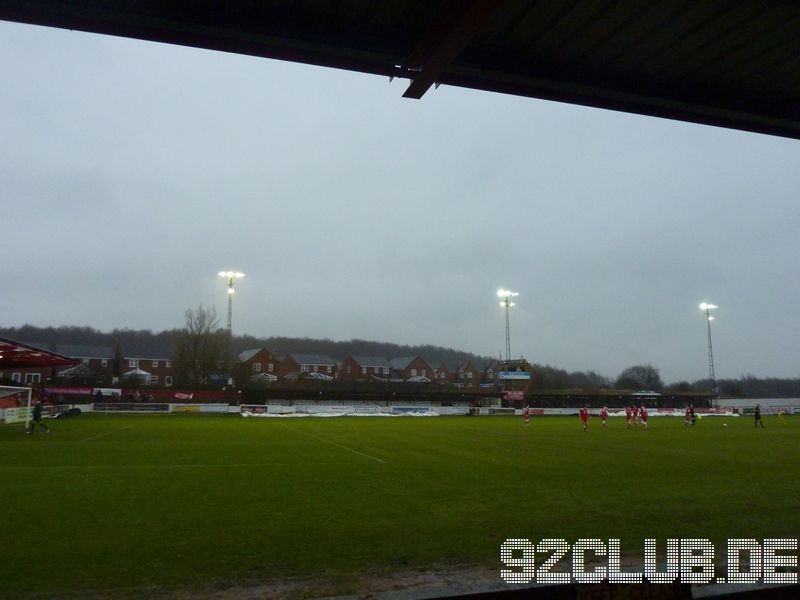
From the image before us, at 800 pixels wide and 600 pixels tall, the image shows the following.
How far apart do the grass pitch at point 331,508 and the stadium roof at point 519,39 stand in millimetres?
5542

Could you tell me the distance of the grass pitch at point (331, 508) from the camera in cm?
A: 733

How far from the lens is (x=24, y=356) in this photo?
34938 millimetres

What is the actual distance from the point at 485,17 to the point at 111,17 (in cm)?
286

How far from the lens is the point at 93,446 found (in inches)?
936

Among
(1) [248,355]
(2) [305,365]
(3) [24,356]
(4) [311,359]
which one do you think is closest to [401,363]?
(4) [311,359]

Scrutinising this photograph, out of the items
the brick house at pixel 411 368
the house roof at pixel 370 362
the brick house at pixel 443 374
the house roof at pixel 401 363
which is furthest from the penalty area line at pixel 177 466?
the brick house at pixel 443 374

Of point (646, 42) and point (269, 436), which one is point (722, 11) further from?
point (269, 436)

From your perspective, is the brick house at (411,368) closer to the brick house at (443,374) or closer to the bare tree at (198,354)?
the brick house at (443,374)

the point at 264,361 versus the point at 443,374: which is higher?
the point at 264,361

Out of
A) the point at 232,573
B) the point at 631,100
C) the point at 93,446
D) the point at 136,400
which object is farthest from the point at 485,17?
the point at 136,400

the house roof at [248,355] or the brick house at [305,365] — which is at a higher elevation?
the house roof at [248,355]

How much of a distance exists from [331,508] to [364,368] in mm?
108299

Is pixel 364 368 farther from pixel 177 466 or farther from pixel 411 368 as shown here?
pixel 177 466

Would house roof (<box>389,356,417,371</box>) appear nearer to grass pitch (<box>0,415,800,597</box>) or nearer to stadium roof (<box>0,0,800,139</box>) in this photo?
grass pitch (<box>0,415,800,597</box>)
